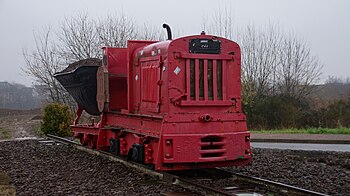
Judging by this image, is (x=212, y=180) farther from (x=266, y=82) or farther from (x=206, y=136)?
(x=266, y=82)

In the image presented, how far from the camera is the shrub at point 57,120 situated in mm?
21438

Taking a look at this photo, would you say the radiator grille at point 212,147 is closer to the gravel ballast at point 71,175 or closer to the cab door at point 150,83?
the gravel ballast at point 71,175

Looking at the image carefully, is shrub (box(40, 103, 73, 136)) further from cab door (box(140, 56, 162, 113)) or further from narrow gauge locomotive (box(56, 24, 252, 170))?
cab door (box(140, 56, 162, 113))

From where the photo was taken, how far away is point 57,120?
851 inches

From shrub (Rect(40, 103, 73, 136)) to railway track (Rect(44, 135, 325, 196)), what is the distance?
10874 mm

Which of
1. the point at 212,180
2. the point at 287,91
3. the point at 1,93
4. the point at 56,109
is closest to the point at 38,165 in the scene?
the point at 212,180

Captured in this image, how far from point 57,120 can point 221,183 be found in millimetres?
14045

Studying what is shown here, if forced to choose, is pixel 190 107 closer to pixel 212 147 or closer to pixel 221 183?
pixel 212 147

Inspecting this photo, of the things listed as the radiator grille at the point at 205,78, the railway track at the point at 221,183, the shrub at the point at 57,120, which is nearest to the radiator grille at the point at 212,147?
the railway track at the point at 221,183

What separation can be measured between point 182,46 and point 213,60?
2.42 ft

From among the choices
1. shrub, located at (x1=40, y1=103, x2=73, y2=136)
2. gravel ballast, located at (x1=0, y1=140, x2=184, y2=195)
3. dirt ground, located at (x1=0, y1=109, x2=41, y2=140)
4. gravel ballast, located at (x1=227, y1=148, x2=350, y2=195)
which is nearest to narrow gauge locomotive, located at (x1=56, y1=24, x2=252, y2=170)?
gravel ballast, located at (x1=0, y1=140, x2=184, y2=195)

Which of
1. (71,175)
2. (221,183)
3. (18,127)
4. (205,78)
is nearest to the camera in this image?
(221,183)

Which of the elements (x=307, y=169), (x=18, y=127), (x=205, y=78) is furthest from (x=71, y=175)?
(x=18, y=127)

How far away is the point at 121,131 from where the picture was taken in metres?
11.6
